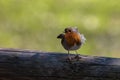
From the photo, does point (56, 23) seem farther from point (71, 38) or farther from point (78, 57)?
point (78, 57)

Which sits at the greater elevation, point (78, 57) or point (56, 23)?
point (56, 23)

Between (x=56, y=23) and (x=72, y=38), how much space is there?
5647 mm

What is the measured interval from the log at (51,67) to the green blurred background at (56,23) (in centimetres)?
471

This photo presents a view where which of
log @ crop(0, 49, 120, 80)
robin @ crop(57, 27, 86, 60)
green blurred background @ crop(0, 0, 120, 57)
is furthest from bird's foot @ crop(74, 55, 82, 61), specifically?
green blurred background @ crop(0, 0, 120, 57)

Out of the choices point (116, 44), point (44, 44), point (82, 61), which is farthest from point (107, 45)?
point (82, 61)

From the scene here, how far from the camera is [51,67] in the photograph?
3076mm

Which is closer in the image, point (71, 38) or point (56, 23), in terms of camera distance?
point (71, 38)

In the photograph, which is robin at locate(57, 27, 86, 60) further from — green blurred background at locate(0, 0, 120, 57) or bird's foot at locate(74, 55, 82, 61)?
green blurred background at locate(0, 0, 120, 57)

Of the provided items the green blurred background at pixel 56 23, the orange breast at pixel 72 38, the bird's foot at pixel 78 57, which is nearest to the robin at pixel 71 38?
the orange breast at pixel 72 38

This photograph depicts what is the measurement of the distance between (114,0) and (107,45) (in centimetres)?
173

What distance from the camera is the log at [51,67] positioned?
3.06m

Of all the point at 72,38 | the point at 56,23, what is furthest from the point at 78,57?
the point at 56,23

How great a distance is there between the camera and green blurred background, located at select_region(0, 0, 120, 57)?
8.23 m

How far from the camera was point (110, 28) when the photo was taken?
354 inches
